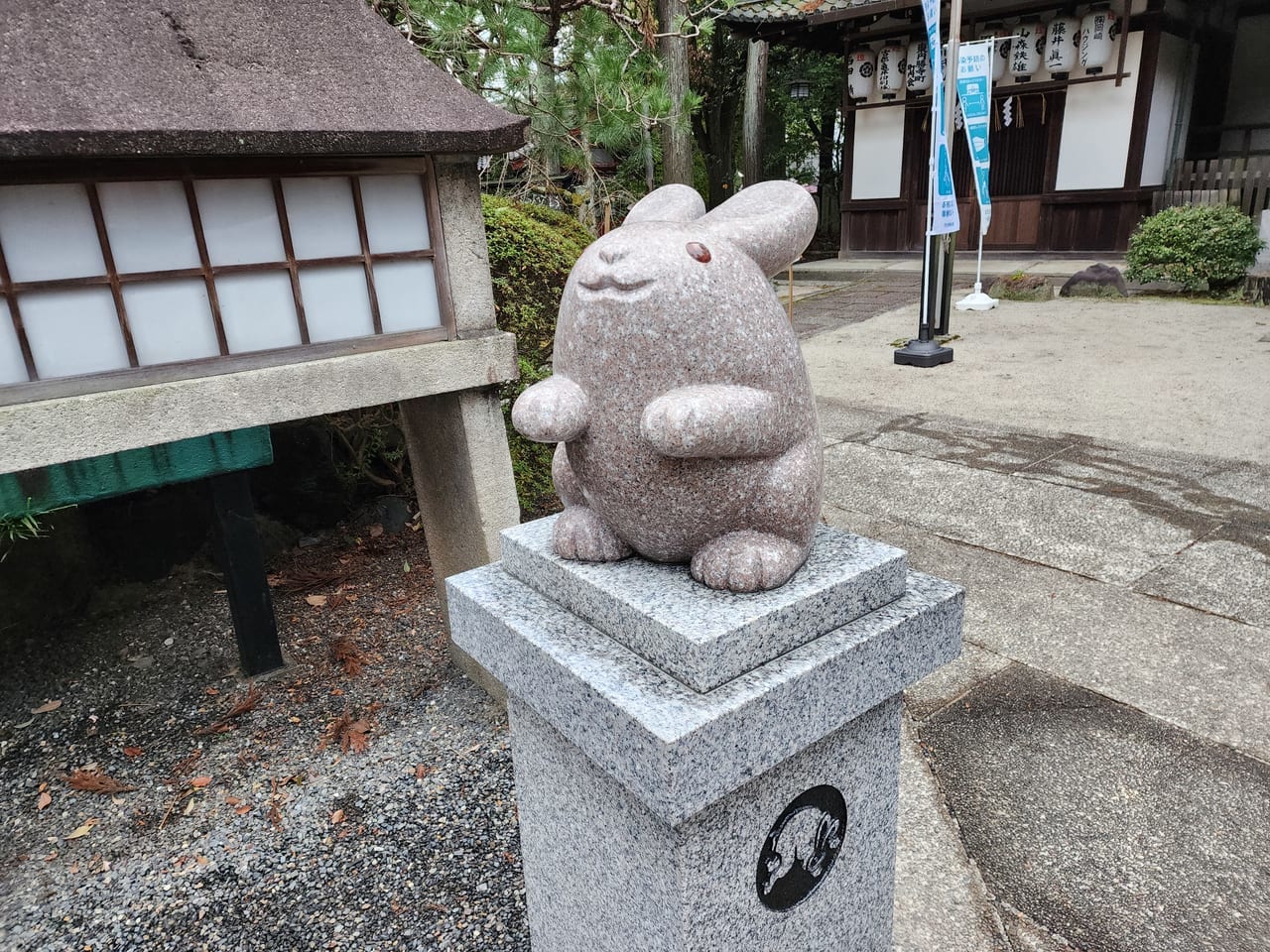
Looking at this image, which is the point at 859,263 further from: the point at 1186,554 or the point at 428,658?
the point at 428,658

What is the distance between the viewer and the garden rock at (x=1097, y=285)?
36.1ft

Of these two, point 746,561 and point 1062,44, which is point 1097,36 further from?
point 746,561

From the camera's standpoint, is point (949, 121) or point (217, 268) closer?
point (217, 268)

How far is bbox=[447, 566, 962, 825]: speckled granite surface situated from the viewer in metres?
1.54

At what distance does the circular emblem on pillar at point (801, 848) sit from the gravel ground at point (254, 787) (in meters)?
0.89

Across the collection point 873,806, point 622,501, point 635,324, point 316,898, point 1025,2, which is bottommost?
point 316,898

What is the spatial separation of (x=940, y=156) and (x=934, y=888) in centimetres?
725

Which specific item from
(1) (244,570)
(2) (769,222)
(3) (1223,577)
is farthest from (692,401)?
(3) (1223,577)

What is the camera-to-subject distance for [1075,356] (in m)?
8.24

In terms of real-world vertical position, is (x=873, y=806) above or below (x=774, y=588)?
below

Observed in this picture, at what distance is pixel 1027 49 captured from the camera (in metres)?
12.9

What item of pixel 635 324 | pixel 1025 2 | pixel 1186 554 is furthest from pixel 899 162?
pixel 635 324

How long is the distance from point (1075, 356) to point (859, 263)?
7.50 m

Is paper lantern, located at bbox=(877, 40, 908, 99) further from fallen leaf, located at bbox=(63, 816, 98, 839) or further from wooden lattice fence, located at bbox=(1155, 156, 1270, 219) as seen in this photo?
fallen leaf, located at bbox=(63, 816, 98, 839)
